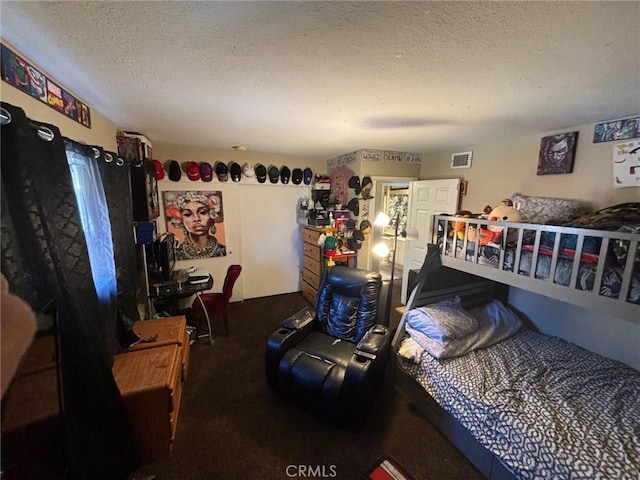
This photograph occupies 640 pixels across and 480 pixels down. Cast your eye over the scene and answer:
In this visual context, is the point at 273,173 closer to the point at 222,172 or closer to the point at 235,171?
the point at 235,171

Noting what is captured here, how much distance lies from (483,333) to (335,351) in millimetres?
1275

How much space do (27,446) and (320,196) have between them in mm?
3440

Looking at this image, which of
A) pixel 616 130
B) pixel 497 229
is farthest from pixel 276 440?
pixel 616 130

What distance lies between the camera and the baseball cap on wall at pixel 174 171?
3.10 metres

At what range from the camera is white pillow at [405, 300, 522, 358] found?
1.82 meters

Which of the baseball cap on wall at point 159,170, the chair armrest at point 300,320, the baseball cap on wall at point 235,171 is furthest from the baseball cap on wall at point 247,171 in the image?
the chair armrest at point 300,320

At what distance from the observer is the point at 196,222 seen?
3.36 metres

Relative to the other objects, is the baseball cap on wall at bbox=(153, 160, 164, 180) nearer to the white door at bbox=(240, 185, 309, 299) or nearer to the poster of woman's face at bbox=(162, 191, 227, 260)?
the poster of woman's face at bbox=(162, 191, 227, 260)

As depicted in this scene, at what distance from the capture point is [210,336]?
262 cm

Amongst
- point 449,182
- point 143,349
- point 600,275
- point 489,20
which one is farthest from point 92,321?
point 449,182

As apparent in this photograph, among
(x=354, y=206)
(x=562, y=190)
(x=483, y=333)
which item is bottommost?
(x=483, y=333)

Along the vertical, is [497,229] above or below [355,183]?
below

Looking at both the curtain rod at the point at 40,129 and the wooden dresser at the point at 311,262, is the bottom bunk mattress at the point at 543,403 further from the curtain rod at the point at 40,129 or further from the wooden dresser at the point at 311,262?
the curtain rod at the point at 40,129

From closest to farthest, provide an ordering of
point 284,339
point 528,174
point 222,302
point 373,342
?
point 373,342
point 284,339
point 528,174
point 222,302
